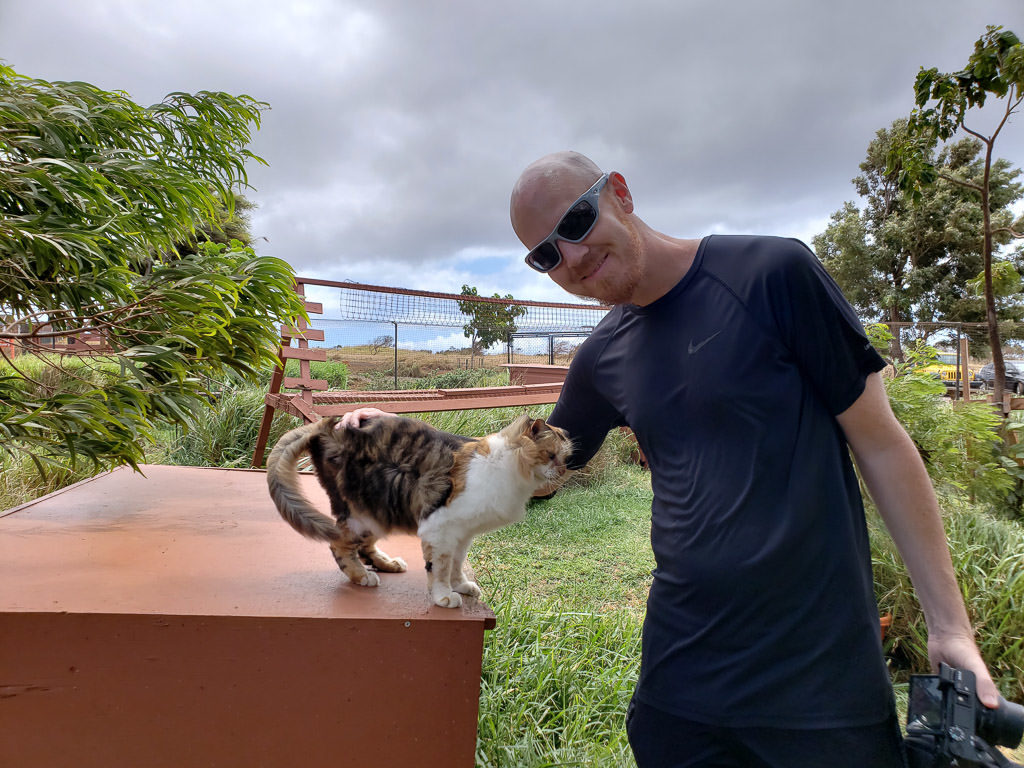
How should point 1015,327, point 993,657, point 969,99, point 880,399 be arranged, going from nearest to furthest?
point 880,399 < point 993,657 < point 969,99 < point 1015,327

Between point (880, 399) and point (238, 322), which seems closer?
point (880, 399)

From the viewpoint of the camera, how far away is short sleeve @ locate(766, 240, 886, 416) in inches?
43.8

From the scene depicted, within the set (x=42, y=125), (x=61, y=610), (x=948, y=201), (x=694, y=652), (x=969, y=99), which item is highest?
(x=948, y=201)

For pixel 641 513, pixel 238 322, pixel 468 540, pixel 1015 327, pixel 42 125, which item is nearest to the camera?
pixel 468 540

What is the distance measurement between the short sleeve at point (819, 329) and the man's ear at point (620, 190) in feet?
1.17

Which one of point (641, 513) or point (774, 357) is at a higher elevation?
point (774, 357)

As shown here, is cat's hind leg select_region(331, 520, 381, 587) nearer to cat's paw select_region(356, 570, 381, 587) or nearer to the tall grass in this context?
cat's paw select_region(356, 570, 381, 587)

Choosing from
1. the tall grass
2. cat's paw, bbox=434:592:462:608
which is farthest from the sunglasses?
the tall grass

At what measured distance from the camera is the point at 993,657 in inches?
121

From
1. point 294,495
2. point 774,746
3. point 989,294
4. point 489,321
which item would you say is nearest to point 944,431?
point 989,294

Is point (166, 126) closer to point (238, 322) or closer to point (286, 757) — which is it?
point (238, 322)

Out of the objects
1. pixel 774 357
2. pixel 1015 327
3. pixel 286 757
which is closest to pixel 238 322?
pixel 286 757

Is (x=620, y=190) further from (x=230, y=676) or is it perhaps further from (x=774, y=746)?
(x=230, y=676)

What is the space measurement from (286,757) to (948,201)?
65.6ft
